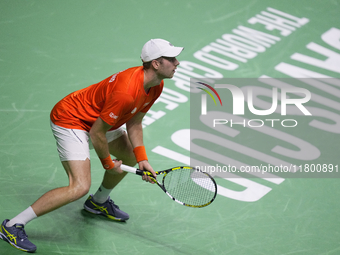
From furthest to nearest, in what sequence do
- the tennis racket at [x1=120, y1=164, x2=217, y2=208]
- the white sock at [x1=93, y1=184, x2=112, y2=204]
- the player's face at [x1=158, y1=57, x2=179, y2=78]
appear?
1. the white sock at [x1=93, y1=184, x2=112, y2=204]
2. the tennis racket at [x1=120, y1=164, x2=217, y2=208]
3. the player's face at [x1=158, y1=57, x2=179, y2=78]

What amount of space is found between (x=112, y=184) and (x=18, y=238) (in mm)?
1026

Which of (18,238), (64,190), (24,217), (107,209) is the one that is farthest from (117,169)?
(18,238)

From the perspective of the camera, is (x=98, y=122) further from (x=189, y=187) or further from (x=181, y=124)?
(x=181, y=124)

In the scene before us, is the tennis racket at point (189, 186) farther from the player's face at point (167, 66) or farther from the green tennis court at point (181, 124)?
the player's face at point (167, 66)

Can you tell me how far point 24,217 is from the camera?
4781 millimetres

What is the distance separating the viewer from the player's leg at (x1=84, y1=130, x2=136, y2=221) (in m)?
5.21

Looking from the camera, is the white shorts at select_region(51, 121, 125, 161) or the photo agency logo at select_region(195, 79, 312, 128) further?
the photo agency logo at select_region(195, 79, 312, 128)

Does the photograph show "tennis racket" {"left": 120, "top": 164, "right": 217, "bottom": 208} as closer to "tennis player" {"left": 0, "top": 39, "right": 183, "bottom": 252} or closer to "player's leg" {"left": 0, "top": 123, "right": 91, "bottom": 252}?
"tennis player" {"left": 0, "top": 39, "right": 183, "bottom": 252}

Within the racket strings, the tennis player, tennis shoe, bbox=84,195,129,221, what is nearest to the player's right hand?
the tennis player

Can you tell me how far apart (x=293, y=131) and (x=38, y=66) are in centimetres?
373

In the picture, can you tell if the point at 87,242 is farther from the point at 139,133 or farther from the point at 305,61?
the point at 305,61

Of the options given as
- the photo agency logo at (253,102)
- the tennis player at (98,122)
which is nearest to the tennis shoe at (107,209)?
the tennis player at (98,122)

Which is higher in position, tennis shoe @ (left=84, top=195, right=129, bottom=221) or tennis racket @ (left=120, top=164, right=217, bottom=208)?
tennis racket @ (left=120, top=164, right=217, bottom=208)

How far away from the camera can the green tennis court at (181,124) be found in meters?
5.23
